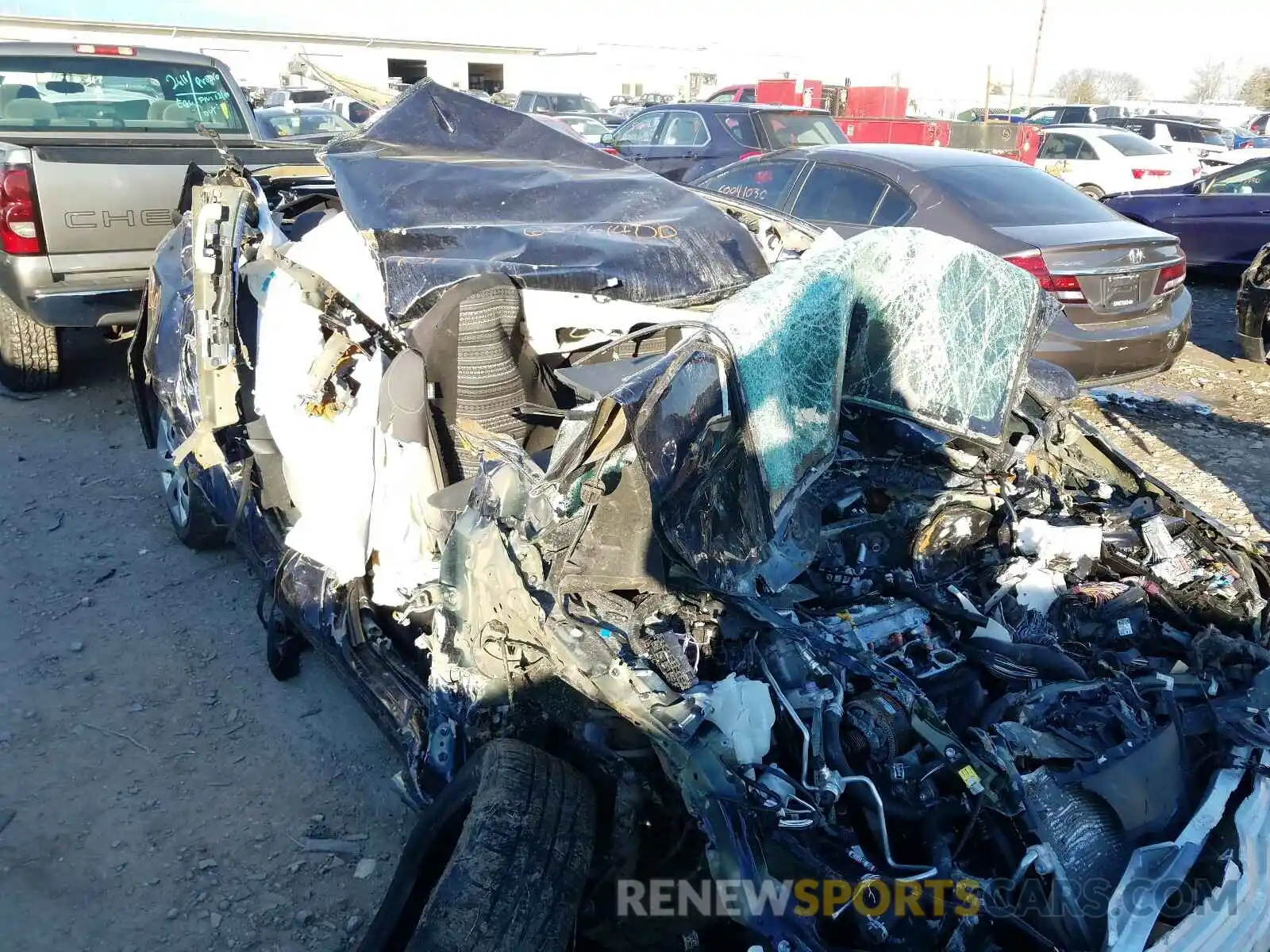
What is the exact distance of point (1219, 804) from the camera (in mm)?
1937

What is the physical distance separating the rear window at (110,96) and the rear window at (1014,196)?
510cm

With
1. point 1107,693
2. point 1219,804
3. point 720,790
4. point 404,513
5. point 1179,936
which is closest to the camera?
point 1179,936

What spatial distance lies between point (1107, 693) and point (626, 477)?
1.29 m

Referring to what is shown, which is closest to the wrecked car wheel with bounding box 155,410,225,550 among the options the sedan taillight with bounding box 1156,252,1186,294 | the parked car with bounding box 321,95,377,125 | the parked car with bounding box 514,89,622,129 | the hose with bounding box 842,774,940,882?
the hose with bounding box 842,774,940,882

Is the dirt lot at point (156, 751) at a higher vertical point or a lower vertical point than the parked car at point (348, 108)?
lower

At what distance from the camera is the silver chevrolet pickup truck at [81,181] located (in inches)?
200

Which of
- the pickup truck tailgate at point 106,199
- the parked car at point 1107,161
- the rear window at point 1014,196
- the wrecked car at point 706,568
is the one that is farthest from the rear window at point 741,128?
the wrecked car at point 706,568

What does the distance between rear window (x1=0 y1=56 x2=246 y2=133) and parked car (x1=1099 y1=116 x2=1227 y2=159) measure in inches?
656

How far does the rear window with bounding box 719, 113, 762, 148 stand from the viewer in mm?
10000

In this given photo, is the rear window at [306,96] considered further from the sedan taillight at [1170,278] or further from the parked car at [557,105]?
the sedan taillight at [1170,278]

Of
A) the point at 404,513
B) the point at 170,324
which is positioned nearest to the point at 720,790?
the point at 404,513

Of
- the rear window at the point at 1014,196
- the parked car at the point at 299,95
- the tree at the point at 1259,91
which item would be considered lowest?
the rear window at the point at 1014,196

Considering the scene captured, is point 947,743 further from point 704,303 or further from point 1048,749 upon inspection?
point 704,303

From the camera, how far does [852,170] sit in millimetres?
6418
